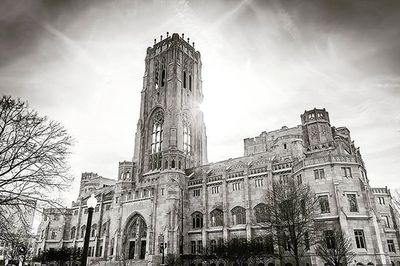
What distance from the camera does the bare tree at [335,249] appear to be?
28.4m

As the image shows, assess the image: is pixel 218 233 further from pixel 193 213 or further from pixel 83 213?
pixel 83 213

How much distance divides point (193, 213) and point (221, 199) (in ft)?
20.2

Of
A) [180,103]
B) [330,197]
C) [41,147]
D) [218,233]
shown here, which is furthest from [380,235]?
[180,103]

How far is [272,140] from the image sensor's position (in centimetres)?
6100

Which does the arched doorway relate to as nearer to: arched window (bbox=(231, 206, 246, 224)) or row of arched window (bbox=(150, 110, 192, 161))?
row of arched window (bbox=(150, 110, 192, 161))

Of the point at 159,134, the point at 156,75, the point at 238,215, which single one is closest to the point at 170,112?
the point at 159,134

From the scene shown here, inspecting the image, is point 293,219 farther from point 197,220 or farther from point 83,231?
point 83,231

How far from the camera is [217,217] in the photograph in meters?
48.2

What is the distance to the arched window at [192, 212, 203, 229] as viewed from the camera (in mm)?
50141

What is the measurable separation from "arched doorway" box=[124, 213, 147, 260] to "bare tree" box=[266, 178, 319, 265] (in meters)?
27.4

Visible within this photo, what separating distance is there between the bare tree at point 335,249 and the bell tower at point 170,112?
95.7ft

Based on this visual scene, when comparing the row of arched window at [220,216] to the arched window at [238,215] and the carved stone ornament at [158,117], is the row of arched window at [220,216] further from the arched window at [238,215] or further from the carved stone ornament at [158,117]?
the carved stone ornament at [158,117]

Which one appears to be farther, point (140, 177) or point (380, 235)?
point (140, 177)

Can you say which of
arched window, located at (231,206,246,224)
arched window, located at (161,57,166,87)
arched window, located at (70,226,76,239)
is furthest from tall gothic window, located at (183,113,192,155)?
arched window, located at (70,226,76,239)
